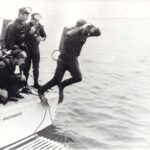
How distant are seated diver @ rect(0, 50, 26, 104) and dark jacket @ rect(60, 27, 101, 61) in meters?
0.41

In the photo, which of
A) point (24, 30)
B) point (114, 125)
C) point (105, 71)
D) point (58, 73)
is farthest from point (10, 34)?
point (105, 71)

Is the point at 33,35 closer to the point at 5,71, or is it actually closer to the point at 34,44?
the point at 34,44

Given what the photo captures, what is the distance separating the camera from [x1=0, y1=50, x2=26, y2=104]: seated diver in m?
2.97

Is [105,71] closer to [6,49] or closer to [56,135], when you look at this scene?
[56,135]

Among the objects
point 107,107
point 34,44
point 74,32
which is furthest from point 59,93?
point 107,107

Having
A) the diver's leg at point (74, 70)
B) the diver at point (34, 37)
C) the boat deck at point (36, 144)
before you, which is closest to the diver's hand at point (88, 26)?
the diver's leg at point (74, 70)

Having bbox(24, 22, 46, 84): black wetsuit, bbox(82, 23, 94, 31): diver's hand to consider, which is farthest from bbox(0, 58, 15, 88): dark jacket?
bbox(82, 23, 94, 31): diver's hand

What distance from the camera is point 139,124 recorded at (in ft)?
13.6

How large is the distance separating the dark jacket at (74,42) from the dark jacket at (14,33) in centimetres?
44

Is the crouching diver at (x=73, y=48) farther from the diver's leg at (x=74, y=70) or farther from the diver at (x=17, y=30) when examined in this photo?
the diver at (x=17, y=30)

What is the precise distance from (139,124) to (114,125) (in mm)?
316

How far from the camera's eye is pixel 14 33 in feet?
10.4

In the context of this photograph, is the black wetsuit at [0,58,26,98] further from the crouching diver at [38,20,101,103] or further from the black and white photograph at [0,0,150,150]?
the crouching diver at [38,20,101,103]

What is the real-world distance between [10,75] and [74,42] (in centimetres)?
67
